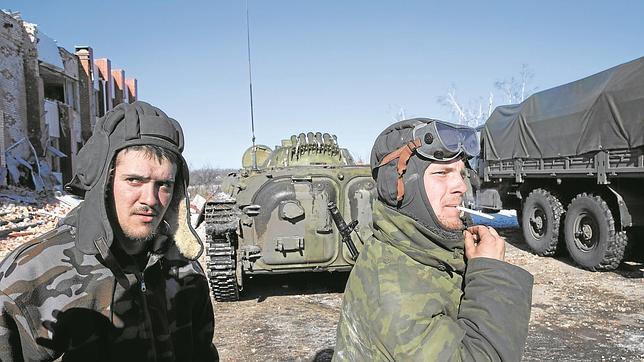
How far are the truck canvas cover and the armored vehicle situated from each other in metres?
3.82

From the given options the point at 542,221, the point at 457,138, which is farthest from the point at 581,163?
the point at 457,138

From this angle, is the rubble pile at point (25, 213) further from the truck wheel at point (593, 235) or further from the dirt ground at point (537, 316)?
the truck wheel at point (593, 235)

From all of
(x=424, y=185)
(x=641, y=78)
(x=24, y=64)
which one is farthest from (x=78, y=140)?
(x=424, y=185)

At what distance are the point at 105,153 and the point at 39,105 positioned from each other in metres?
23.9

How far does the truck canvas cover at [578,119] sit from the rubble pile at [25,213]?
10.9 meters

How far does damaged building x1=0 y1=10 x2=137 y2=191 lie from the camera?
2017 centimetres

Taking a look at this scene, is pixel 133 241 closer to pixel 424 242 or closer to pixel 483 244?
pixel 424 242

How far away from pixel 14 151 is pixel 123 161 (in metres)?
22.4

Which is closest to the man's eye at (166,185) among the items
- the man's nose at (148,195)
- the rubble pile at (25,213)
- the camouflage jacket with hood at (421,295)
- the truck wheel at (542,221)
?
the man's nose at (148,195)

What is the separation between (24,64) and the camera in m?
21.8

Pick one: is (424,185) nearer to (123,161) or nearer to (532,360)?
(123,161)

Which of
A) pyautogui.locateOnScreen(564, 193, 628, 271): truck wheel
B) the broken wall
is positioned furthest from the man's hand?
the broken wall

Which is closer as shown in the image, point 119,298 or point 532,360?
point 119,298

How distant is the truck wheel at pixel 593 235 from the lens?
727 centimetres
